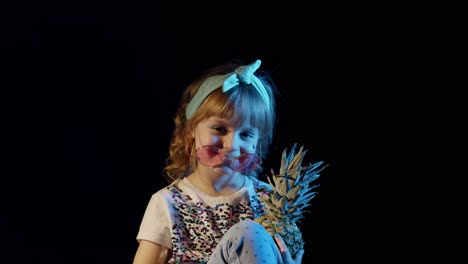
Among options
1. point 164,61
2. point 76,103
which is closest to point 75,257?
point 76,103

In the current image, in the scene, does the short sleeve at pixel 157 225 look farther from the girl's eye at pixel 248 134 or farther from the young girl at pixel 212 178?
the girl's eye at pixel 248 134

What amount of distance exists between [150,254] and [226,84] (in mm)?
598

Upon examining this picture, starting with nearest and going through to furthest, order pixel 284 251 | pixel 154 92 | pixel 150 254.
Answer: pixel 284 251
pixel 150 254
pixel 154 92

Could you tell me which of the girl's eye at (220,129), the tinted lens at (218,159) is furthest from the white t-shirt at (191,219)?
the girl's eye at (220,129)

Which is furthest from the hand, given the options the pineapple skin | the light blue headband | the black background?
the black background

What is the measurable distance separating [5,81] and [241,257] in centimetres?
147

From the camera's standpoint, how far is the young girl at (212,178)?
2.16m

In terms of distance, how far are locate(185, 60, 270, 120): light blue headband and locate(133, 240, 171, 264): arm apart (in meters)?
0.44

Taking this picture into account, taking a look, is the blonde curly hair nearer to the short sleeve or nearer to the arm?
the short sleeve

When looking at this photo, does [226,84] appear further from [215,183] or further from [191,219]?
[191,219]

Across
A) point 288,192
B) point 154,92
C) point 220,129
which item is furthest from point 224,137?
point 154,92

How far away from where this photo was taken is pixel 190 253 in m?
2.15

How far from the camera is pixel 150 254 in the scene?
214cm

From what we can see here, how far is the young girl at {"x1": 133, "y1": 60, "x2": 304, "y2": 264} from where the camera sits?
7.07 ft
